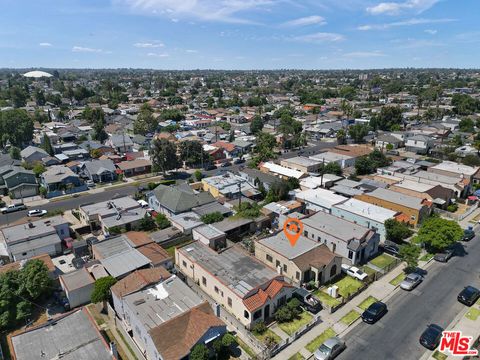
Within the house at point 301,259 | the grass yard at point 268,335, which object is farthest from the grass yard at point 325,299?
the grass yard at point 268,335

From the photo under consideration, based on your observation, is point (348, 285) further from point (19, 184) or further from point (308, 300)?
point (19, 184)

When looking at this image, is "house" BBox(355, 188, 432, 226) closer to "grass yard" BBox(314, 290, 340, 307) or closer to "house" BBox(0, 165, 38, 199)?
"grass yard" BBox(314, 290, 340, 307)

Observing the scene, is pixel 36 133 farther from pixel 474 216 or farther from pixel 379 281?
pixel 474 216

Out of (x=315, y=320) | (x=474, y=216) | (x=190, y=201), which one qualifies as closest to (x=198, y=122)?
(x=190, y=201)

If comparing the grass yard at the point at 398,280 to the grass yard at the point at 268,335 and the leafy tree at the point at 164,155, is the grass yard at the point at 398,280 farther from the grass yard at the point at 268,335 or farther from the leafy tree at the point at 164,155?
the leafy tree at the point at 164,155

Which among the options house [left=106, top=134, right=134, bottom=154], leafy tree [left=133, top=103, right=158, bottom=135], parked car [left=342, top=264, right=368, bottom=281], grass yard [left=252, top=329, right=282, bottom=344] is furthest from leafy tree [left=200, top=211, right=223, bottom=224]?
leafy tree [left=133, top=103, right=158, bottom=135]

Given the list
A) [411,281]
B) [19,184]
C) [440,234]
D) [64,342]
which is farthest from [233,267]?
[19,184]

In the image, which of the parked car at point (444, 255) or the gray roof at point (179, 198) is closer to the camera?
the parked car at point (444, 255)
